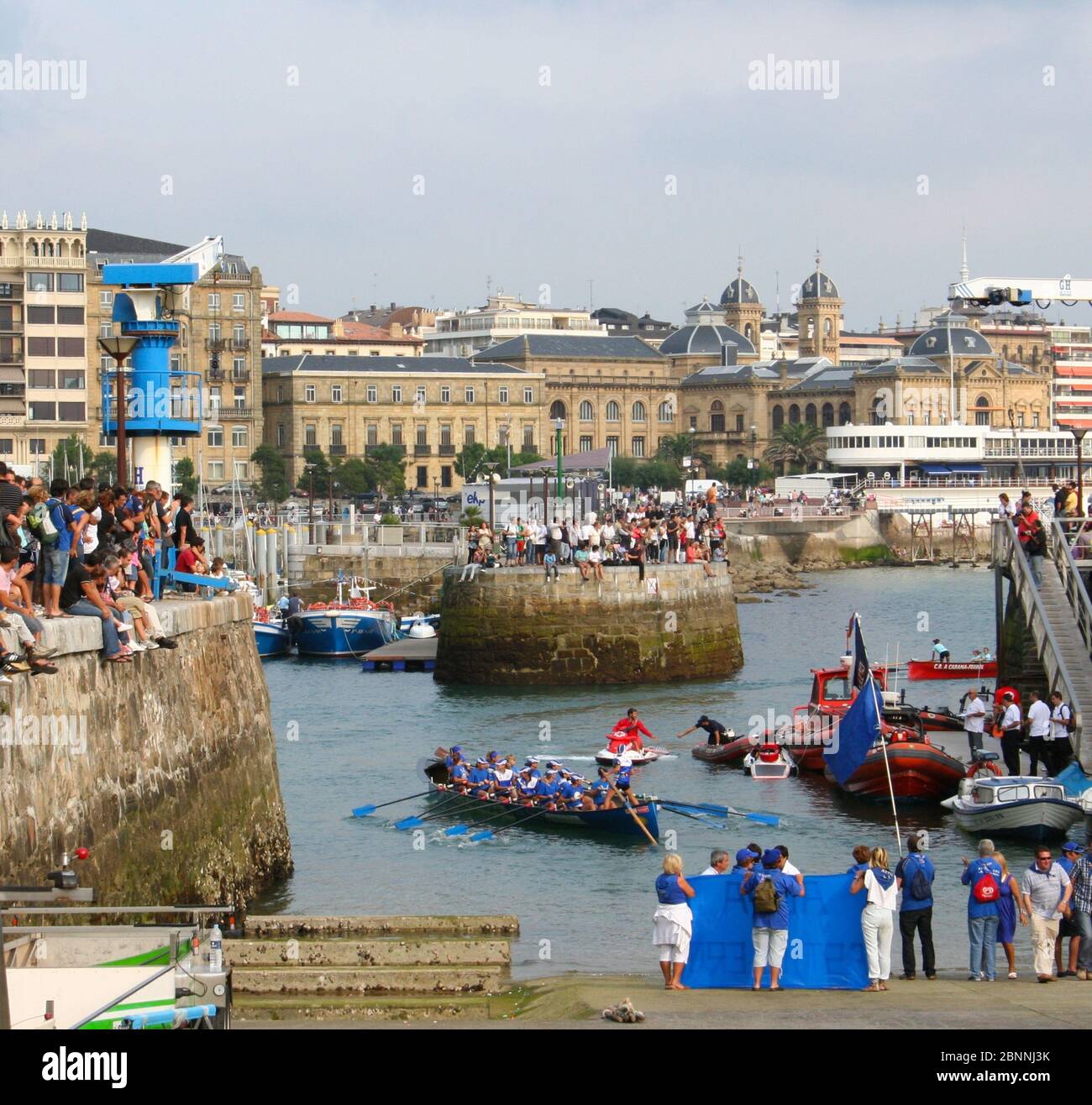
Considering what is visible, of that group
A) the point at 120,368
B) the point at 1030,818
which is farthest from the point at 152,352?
the point at 1030,818

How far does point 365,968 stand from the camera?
18.9 m

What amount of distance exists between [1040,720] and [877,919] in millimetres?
13326

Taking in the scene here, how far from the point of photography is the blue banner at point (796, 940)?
57.6 ft

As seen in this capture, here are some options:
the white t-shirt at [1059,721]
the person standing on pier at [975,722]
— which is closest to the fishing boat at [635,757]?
the person standing on pier at [975,722]

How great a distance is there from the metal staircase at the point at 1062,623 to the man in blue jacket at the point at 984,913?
11.1 metres

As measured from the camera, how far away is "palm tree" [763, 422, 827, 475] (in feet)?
570

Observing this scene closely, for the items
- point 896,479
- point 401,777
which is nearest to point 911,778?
point 401,777

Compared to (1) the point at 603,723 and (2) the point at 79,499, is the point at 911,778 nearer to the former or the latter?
(1) the point at 603,723

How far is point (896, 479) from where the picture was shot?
15225 cm

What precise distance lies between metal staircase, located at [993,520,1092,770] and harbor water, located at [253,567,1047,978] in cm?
271

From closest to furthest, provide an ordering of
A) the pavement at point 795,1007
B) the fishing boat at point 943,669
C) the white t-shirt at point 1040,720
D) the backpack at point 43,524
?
1. the pavement at point 795,1007
2. the backpack at point 43,524
3. the white t-shirt at point 1040,720
4. the fishing boat at point 943,669

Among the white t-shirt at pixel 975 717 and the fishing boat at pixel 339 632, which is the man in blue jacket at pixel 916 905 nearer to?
the white t-shirt at pixel 975 717

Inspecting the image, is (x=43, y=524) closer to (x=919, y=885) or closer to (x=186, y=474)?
(x=919, y=885)

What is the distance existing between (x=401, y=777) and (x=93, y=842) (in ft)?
62.3
